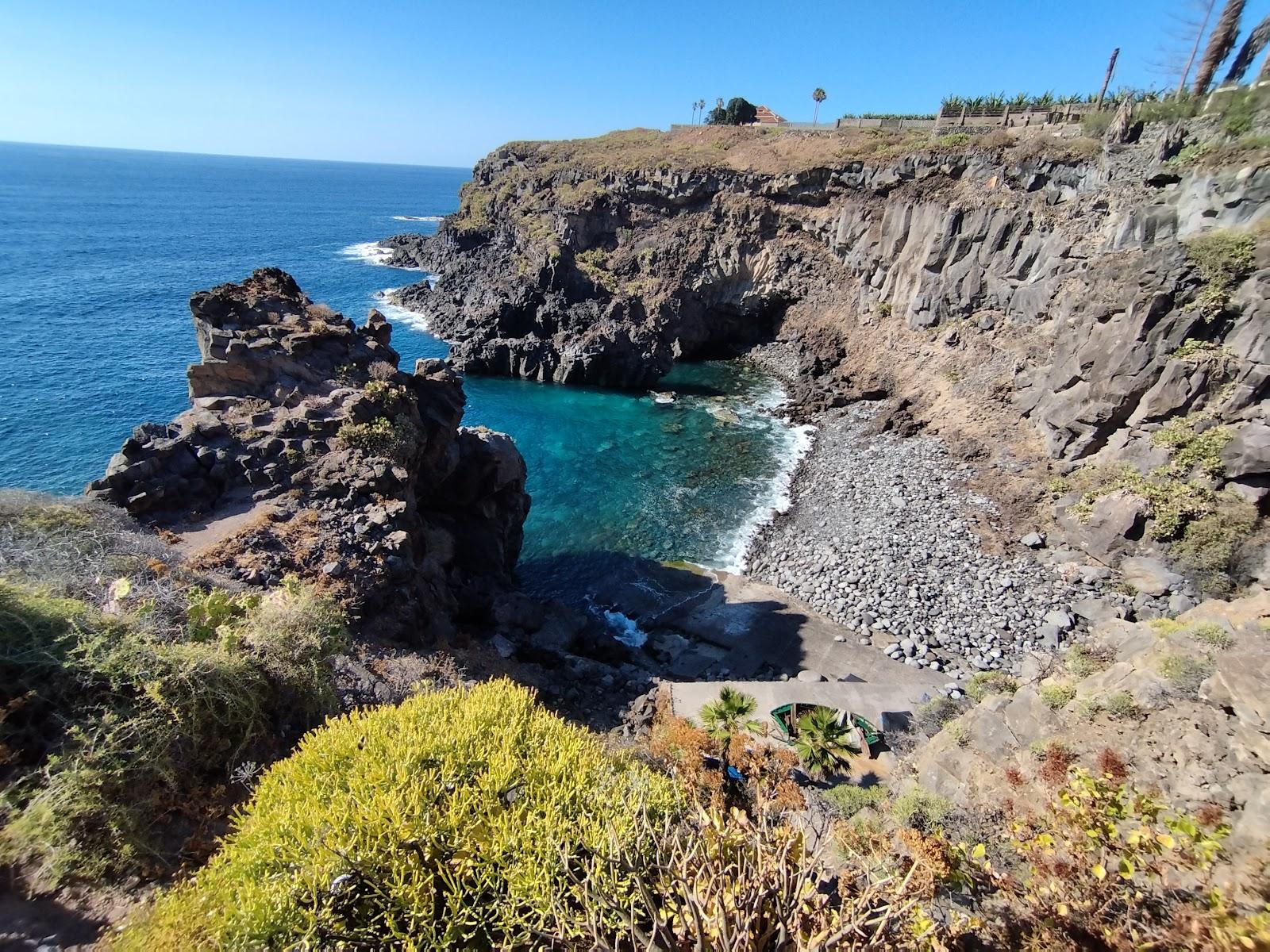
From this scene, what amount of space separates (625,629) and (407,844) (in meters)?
17.7

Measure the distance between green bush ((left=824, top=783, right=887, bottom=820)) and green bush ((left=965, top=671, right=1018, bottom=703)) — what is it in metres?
6.20

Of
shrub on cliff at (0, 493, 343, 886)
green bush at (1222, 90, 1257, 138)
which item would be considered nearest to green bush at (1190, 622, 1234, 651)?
shrub on cliff at (0, 493, 343, 886)

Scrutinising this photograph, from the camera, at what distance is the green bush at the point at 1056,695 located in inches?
477

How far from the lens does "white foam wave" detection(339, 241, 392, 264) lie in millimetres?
89000

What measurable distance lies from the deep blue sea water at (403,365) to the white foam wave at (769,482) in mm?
151

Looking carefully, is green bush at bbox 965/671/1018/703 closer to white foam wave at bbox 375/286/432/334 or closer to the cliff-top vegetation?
the cliff-top vegetation

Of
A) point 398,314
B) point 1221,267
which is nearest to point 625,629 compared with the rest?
point 1221,267

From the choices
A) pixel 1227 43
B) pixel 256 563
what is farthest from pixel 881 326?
pixel 256 563

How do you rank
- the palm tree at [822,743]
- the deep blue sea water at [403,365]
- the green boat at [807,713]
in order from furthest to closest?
the deep blue sea water at [403,365], the green boat at [807,713], the palm tree at [822,743]

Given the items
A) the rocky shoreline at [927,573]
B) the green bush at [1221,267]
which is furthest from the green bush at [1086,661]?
the green bush at [1221,267]

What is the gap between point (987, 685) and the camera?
17953 millimetres

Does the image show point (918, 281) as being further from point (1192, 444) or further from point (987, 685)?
point (987, 685)

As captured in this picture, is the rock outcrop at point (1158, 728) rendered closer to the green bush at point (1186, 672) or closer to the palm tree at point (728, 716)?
the green bush at point (1186, 672)

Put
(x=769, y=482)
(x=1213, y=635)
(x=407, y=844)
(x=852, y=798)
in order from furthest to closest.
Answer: (x=769, y=482), (x=852, y=798), (x=1213, y=635), (x=407, y=844)
